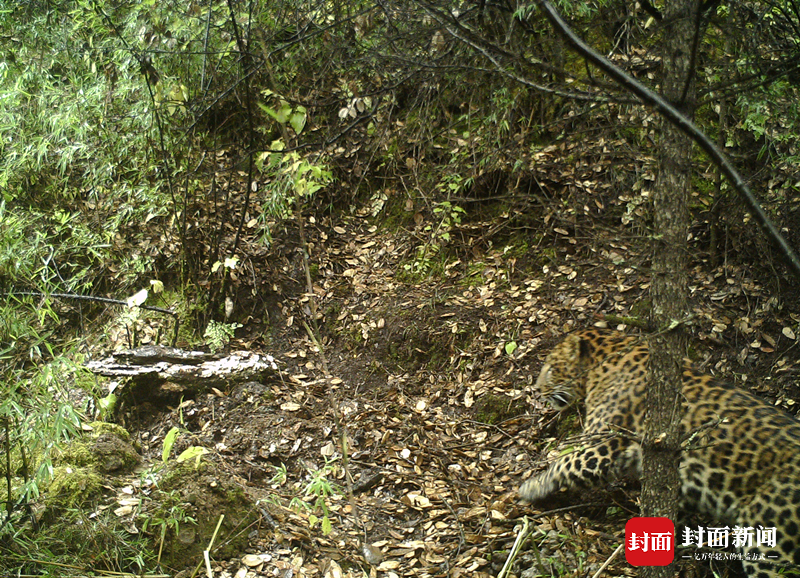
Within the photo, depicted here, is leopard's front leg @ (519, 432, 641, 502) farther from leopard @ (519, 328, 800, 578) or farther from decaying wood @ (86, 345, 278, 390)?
decaying wood @ (86, 345, 278, 390)

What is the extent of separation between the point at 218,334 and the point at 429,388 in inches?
83.1

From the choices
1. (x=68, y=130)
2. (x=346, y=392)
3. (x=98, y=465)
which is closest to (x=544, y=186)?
(x=346, y=392)

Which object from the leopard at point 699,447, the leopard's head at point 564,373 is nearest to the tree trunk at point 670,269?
the leopard at point 699,447

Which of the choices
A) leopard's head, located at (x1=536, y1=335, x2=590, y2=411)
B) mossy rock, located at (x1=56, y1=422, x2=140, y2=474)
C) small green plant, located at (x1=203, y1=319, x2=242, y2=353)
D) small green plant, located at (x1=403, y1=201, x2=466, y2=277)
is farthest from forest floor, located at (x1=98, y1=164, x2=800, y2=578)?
mossy rock, located at (x1=56, y1=422, x2=140, y2=474)

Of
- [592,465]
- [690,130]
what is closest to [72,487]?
[592,465]

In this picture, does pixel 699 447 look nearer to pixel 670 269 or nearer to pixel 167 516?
pixel 670 269

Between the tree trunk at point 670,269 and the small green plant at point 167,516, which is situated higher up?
the tree trunk at point 670,269

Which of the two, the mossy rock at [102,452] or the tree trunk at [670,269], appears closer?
the tree trunk at [670,269]

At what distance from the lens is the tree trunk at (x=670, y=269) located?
229 centimetres

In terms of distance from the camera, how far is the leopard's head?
437 centimetres

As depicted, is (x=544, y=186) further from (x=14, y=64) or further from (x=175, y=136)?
(x=14, y=64)

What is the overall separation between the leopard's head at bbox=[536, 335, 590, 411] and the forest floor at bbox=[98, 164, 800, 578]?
0.27 metres

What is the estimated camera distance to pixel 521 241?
19.6 feet

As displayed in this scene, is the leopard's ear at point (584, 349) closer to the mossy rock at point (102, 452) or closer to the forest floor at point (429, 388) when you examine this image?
the forest floor at point (429, 388)
